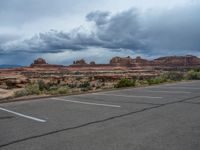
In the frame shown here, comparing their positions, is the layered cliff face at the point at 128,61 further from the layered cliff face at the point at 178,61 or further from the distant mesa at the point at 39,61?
the distant mesa at the point at 39,61

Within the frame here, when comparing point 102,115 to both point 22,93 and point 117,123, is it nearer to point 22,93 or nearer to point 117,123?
point 117,123

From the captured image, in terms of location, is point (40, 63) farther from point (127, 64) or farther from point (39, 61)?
point (127, 64)

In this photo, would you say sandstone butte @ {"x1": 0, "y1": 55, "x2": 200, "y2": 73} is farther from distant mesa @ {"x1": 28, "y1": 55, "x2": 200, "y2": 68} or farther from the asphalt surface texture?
the asphalt surface texture

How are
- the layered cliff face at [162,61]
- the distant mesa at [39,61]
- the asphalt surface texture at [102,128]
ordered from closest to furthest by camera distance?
the asphalt surface texture at [102,128], the layered cliff face at [162,61], the distant mesa at [39,61]

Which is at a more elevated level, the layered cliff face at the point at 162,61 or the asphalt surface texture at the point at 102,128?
the layered cliff face at the point at 162,61

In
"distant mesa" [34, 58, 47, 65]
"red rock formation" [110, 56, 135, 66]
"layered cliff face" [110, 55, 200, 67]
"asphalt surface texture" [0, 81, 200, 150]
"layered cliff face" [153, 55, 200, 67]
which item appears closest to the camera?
"asphalt surface texture" [0, 81, 200, 150]

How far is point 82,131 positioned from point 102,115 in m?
2.20

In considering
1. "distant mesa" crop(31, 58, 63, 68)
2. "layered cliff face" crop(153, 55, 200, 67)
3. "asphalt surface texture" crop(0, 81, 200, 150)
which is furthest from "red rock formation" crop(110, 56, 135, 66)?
"asphalt surface texture" crop(0, 81, 200, 150)

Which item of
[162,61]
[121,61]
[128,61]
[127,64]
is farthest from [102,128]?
[162,61]

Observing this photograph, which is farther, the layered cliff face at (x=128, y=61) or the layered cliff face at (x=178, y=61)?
the layered cliff face at (x=128, y=61)

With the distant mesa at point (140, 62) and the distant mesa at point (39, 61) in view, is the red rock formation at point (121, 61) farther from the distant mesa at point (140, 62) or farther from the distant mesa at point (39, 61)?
the distant mesa at point (39, 61)

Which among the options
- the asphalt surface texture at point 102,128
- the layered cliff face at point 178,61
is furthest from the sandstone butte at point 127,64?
the asphalt surface texture at point 102,128

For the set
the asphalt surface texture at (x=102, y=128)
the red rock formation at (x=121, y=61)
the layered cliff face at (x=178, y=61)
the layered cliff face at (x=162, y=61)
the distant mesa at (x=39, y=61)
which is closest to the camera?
the asphalt surface texture at (x=102, y=128)

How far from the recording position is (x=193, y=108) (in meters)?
10.8
